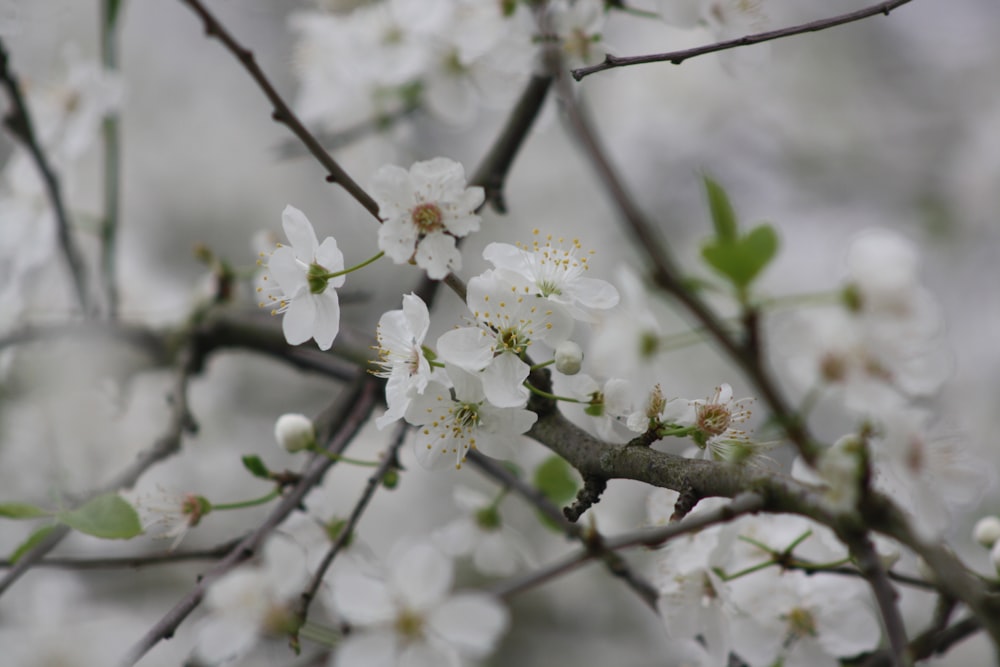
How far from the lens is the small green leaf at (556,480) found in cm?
112

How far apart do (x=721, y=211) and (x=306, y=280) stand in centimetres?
42

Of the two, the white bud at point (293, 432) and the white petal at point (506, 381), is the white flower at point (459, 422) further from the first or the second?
the white bud at point (293, 432)

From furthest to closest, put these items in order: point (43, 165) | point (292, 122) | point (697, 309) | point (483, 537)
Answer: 1. point (43, 165)
2. point (483, 537)
3. point (292, 122)
4. point (697, 309)

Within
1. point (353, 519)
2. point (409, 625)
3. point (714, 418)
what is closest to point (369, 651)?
point (409, 625)

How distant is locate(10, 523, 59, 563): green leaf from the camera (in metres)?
0.92

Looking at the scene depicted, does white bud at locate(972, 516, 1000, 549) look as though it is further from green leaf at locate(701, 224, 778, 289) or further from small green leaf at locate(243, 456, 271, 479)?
small green leaf at locate(243, 456, 271, 479)

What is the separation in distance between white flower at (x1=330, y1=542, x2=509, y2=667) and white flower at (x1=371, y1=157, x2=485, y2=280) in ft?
0.87

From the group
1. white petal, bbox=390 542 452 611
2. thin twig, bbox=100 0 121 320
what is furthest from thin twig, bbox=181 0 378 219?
thin twig, bbox=100 0 121 320

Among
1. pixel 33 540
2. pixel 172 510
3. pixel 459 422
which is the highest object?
pixel 459 422

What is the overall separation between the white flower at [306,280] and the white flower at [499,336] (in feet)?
0.45

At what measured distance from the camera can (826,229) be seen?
3.27m

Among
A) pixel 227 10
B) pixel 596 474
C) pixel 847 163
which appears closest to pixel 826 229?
pixel 847 163

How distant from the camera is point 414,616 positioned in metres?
Result: 0.80

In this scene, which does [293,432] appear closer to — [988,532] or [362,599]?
[362,599]
